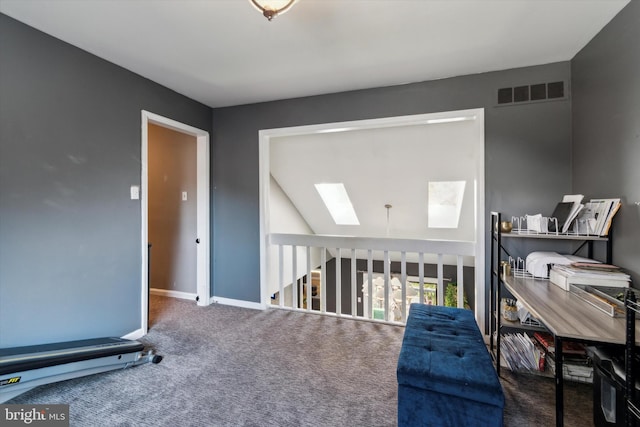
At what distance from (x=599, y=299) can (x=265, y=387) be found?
2.06m

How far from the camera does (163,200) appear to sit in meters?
3.77

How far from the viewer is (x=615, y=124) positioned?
5.77 feet

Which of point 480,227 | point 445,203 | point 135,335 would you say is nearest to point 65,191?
point 135,335

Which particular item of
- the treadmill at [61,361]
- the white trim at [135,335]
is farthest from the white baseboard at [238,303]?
the treadmill at [61,361]

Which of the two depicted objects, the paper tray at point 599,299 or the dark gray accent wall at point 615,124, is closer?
the paper tray at point 599,299

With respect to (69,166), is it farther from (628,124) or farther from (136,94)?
(628,124)

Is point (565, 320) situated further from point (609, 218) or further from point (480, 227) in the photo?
point (480, 227)

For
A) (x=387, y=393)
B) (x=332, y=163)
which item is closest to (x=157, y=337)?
(x=387, y=393)

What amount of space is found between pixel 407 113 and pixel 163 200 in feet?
11.0

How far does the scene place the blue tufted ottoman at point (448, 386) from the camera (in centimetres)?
121

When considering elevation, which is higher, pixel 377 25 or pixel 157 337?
pixel 377 25

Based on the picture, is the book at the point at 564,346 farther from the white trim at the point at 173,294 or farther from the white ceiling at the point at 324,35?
the white trim at the point at 173,294

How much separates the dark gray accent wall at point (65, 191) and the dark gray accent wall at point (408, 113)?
1.00 m

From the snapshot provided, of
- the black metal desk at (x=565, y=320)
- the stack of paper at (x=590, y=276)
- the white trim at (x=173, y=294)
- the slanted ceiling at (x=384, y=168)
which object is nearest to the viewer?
the black metal desk at (x=565, y=320)
